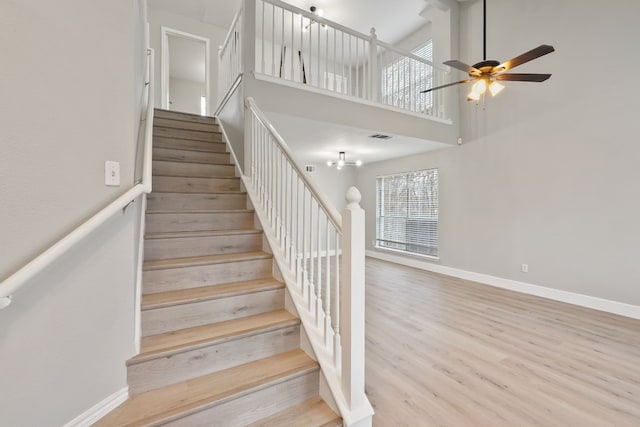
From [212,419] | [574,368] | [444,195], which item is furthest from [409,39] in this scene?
[212,419]

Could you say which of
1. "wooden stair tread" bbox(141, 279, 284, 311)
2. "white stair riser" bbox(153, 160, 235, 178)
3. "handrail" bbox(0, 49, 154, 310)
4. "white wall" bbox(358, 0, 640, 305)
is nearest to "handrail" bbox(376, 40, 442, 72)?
"white wall" bbox(358, 0, 640, 305)

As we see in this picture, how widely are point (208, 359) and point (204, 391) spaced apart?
0.57 feet

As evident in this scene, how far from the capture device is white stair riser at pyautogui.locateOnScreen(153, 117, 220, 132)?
364 cm

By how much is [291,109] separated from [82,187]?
2488 millimetres

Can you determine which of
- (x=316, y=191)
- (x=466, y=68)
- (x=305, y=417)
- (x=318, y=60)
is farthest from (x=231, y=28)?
(x=305, y=417)

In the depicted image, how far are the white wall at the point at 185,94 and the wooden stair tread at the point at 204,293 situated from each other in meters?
7.26

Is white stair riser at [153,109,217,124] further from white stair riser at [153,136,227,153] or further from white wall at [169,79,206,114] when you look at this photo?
white wall at [169,79,206,114]

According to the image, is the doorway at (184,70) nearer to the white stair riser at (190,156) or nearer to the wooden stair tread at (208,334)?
the white stair riser at (190,156)

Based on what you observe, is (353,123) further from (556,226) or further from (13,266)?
(13,266)

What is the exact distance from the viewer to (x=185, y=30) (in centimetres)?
558

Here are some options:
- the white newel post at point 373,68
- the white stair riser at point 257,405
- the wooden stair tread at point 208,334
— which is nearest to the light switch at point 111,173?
the wooden stair tread at point 208,334

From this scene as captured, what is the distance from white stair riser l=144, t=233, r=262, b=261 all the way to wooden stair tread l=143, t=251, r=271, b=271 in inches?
2.1

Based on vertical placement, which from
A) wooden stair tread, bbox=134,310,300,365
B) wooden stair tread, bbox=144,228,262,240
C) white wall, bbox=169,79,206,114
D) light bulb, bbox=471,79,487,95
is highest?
white wall, bbox=169,79,206,114

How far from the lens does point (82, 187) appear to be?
1231 mm
